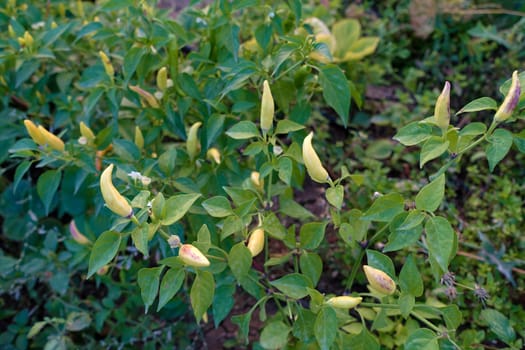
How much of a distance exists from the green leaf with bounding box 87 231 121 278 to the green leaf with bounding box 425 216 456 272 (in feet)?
1.78

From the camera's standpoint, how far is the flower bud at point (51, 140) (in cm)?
124

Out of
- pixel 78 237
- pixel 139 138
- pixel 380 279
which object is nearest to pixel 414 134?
pixel 380 279

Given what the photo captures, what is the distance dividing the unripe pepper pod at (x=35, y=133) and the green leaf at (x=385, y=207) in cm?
78

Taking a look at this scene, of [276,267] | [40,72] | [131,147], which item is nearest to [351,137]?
[276,267]

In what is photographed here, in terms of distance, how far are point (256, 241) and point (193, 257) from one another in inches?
8.8

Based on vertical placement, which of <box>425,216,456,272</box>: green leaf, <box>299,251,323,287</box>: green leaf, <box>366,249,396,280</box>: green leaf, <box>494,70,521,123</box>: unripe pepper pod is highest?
<box>494,70,521,123</box>: unripe pepper pod

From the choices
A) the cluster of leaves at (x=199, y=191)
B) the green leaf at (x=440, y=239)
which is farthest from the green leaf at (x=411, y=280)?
the green leaf at (x=440, y=239)

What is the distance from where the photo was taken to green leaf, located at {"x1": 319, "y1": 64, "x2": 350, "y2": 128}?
118 centimetres

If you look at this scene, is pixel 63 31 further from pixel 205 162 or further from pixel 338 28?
pixel 338 28

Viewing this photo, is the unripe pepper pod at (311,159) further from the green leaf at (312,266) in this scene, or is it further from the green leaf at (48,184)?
the green leaf at (48,184)

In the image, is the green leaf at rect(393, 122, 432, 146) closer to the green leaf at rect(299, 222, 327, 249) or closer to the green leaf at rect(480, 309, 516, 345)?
the green leaf at rect(299, 222, 327, 249)

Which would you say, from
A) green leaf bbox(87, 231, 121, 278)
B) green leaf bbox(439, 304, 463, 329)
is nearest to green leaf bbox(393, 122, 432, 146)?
green leaf bbox(439, 304, 463, 329)

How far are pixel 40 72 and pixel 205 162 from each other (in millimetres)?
813

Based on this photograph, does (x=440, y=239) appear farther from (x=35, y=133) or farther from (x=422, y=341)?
(x=35, y=133)
